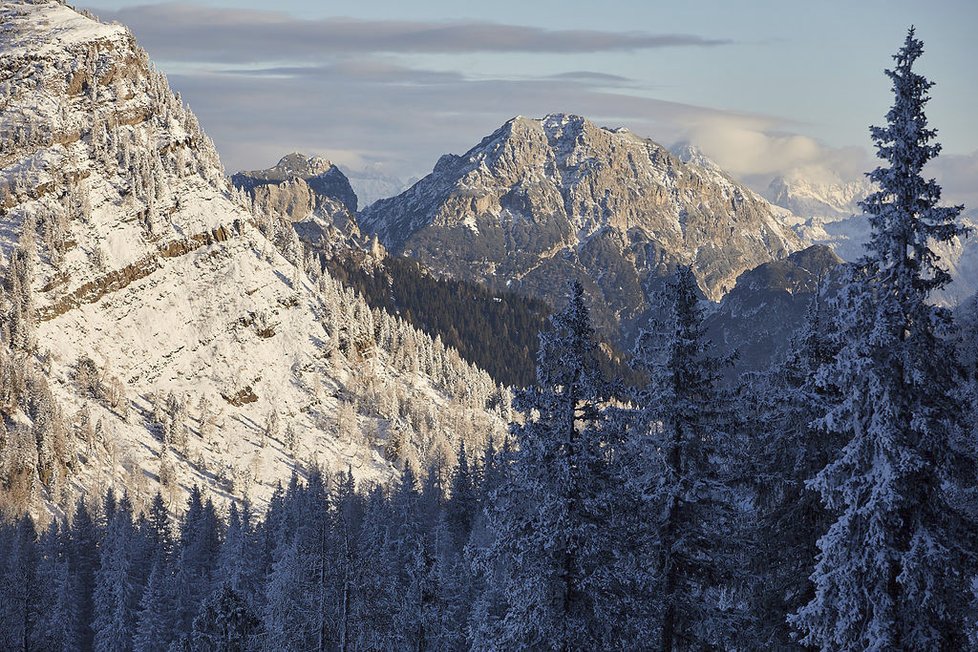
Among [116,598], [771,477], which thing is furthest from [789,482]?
[116,598]

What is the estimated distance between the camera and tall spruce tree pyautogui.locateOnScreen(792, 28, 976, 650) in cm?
1959

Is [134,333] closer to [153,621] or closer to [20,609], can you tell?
[20,609]

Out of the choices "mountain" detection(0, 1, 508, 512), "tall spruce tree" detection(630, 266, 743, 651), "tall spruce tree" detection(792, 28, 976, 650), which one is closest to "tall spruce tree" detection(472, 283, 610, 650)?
"tall spruce tree" detection(630, 266, 743, 651)

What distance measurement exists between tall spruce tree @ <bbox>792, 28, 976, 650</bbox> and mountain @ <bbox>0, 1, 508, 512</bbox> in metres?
132

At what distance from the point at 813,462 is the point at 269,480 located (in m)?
141

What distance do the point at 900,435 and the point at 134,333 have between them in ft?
554

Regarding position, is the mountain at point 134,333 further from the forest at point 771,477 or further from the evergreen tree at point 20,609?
the forest at point 771,477

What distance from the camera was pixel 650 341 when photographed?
25.8 metres

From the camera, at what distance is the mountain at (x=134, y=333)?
479 feet

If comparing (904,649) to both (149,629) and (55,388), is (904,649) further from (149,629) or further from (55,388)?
(55,388)

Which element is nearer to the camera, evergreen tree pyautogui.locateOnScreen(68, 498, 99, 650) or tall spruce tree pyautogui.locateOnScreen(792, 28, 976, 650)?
tall spruce tree pyautogui.locateOnScreen(792, 28, 976, 650)

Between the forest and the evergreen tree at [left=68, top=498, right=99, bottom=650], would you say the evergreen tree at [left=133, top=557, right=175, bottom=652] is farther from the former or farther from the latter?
the forest

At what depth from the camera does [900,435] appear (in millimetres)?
19734

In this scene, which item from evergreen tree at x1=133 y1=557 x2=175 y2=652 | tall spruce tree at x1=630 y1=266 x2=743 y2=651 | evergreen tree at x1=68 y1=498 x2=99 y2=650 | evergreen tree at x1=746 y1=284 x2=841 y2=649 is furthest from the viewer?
evergreen tree at x1=68 y1=498 x2=99 y2=650
